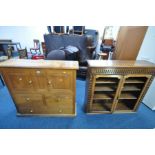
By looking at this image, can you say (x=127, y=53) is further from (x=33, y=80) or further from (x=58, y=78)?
(x=33, y=80)

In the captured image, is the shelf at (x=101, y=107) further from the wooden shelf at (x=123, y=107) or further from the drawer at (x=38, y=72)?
the drawer at (x=38, y=72)

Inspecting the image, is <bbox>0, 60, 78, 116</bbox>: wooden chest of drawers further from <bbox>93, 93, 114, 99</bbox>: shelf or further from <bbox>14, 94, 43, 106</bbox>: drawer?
<bbox>93, 93, 114, 99</bbox>: shelf

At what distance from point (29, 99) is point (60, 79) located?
27.7 inches

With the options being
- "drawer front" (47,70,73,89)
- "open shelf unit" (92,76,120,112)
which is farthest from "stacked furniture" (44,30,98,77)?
"drawer front" (47,70,73,89)

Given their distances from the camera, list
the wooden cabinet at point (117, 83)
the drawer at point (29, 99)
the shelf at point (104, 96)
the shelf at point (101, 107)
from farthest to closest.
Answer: the shelf at point (101, 107), the shelf at point (104, 96), the drawer at point (29, 99), the wooden cabinet at point (117, 83)

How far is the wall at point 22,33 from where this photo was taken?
5977mm

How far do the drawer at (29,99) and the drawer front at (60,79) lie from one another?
324mm

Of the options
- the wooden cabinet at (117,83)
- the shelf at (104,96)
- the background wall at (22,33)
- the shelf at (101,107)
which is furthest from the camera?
the background wall at (22,33)

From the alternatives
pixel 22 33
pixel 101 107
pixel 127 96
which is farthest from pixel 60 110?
pixel 22 33

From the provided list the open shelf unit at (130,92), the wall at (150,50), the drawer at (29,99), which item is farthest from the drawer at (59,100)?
the wall at (150,50)

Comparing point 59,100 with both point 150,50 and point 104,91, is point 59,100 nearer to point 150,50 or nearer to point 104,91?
point 104,91
